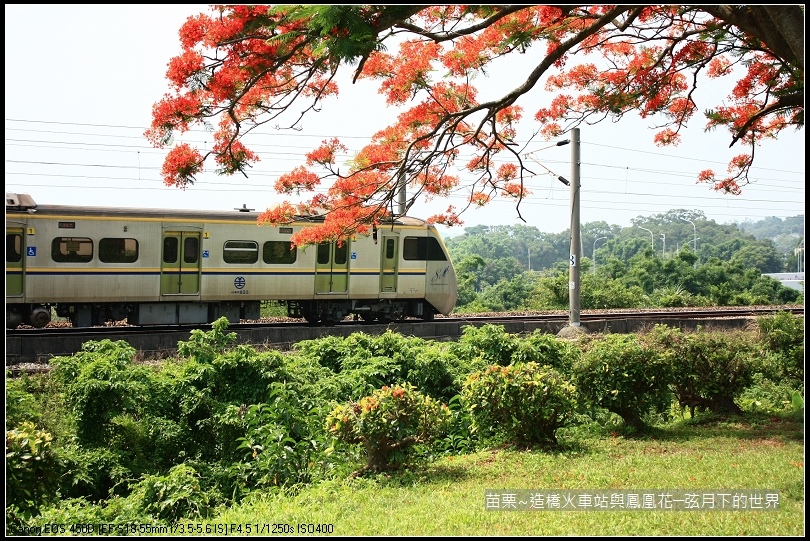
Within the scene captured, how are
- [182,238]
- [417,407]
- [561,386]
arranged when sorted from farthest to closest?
[182,238] → [561,386] → [417,407]

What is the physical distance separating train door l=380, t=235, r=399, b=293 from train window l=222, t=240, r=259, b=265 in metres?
3.11

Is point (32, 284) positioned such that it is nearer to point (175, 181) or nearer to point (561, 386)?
point (175, 181)

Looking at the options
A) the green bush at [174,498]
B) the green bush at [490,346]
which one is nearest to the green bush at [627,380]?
the green bush at [490,346]

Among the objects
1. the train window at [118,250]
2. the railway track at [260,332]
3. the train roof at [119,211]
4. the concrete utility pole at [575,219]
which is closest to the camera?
the railway track at [260,332]

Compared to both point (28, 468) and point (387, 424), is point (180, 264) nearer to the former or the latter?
point (387, 424)

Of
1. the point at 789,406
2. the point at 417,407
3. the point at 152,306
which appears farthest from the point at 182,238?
the point at 789,406

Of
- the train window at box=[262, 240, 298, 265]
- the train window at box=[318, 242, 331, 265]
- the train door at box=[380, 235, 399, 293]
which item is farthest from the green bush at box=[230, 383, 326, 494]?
the train door at box=[380, 235, 399, 293]

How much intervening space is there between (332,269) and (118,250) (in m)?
4.52

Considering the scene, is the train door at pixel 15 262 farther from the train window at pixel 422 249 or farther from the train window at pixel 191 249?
the train window at pixel 422 249

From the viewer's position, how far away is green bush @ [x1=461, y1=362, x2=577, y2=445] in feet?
22.7

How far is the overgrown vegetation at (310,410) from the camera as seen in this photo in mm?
6215

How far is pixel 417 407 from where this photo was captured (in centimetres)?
638

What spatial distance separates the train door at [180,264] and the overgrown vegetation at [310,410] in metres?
4.66

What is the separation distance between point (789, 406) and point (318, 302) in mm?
10374
